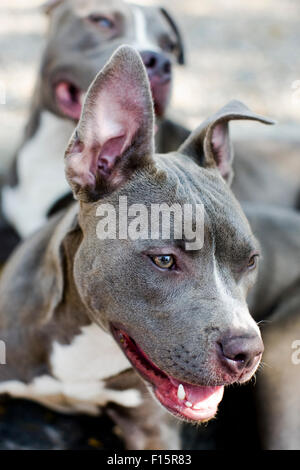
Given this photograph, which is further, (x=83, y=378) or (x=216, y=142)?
(x=83, y=378)

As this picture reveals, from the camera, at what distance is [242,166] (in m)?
5.61

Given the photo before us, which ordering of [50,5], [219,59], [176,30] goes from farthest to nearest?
[219,59] < [176,30] < [50,5]

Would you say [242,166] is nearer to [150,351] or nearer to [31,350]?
[31,350]

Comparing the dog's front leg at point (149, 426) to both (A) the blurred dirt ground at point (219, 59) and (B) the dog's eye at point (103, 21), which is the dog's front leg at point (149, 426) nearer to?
(B) the dog's eye at point (103, 21)

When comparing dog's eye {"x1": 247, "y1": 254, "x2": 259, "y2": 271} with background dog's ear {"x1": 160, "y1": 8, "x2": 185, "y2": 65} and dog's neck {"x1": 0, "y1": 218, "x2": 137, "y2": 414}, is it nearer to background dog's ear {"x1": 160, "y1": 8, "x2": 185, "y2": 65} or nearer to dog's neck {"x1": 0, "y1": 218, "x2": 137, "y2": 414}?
dog's neck {"x1": 0, "y1": 218, "x2": 137, "y2": 414}

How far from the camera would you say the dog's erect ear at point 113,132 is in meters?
3.00

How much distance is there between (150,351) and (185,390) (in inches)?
9.2

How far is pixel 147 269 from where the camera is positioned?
3029mm

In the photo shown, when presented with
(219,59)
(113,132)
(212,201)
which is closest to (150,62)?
(113,132)

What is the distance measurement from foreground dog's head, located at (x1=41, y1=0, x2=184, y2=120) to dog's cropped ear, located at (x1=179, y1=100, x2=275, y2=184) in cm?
103

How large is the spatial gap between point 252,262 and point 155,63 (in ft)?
5.33

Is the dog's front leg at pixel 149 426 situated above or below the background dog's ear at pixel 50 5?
below

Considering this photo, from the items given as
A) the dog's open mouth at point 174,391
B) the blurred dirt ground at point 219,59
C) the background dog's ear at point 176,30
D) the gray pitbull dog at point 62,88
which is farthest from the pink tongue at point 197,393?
the blurred dirt ground at point 219,59

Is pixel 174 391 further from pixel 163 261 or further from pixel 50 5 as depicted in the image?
pixel 50 5
